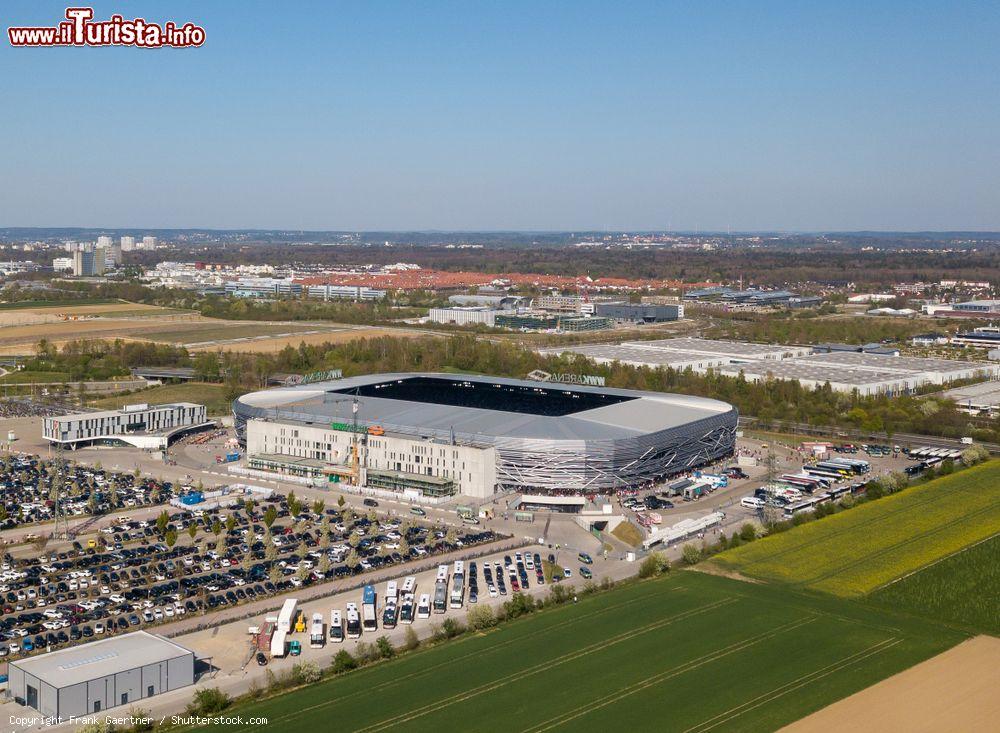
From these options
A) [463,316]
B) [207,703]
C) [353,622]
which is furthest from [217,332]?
[207,703]

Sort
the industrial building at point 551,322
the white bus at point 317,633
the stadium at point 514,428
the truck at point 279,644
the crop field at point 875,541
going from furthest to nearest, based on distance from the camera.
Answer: the industrial building at point 551,322 < the stadium at point 514,428 < the crop field at point 875,541 < the white bus at point 317,633 < the truck at point 279,644

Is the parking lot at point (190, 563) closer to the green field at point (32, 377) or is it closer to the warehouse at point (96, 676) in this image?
the warehouse at point (96, 676)

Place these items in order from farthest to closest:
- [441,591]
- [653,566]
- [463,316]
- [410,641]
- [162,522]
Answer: [463,316], [162,522], [653,566], [441,591], [410,641]

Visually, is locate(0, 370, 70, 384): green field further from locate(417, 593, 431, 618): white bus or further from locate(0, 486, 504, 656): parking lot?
locate(417, 593, 431, 618): white bus

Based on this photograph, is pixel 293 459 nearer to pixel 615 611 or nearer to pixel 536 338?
pixel 615 611

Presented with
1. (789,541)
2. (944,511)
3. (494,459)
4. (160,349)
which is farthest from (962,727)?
(160,349)

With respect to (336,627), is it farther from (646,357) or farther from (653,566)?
(646,357)

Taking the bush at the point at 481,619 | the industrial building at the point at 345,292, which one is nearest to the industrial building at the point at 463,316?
the industrial building at the point at 345,292
